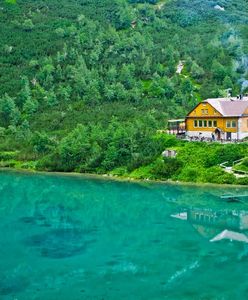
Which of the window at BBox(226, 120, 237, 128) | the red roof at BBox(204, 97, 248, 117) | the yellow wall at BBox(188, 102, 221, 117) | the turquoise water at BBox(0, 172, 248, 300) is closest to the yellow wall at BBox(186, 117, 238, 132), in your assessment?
the window at BBox(226, 120, 237, 128)

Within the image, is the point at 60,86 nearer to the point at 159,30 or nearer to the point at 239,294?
the point at 159,30

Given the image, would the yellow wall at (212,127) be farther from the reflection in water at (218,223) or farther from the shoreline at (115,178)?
the reflection in water at (218,223)

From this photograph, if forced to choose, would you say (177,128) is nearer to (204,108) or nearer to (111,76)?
(204,108)

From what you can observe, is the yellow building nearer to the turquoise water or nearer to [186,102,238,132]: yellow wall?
[186,102,238,132]: yellow wall

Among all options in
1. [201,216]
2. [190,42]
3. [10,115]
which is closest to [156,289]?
[201,216]

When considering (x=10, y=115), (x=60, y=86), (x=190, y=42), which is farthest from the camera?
(x=190, y=42)

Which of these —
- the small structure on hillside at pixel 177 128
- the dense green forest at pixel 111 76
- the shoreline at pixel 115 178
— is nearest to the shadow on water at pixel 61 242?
the shoreline at pixel 115 178
